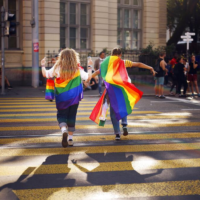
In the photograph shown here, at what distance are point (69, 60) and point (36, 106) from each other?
6.46 m

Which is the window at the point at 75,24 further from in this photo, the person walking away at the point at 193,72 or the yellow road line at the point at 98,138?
the yellow road line at the point at 98,138

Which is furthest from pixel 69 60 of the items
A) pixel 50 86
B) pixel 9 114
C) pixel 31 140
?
pixel 50 86

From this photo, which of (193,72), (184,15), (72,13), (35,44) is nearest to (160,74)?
(193,72)

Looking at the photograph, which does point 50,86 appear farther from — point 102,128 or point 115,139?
point 115,139

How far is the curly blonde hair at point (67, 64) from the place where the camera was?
6992 millimetres

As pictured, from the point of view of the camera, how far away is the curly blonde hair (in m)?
6.99

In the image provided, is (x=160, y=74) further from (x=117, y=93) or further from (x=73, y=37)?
(x=117, y=93)

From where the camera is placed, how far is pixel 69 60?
6.99 m

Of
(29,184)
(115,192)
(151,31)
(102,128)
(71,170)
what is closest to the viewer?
(115,192)

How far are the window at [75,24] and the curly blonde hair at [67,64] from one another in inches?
645

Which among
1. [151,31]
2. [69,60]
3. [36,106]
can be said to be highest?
[151,31]

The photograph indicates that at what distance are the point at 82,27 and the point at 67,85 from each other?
→ 17.3 metres

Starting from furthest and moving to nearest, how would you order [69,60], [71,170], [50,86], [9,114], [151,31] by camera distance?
1. [151,31]
2. [50,86]
3. [9,114]
4. [69,60]
5. [71,170]

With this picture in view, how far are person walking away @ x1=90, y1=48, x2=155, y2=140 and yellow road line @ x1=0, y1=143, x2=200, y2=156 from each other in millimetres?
760
